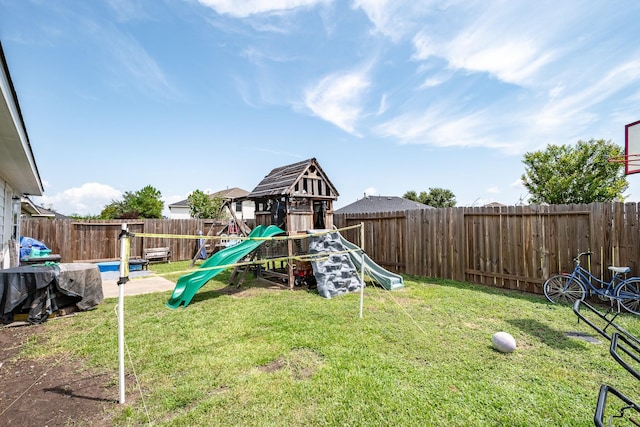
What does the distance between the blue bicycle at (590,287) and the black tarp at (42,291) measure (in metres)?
9.15

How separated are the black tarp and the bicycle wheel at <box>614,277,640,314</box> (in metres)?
10.1

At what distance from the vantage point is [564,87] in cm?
Answer: 922

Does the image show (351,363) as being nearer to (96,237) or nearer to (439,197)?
Answer: (96,237)

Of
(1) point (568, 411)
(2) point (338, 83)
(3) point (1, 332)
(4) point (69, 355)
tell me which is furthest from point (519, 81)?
(3) point (1, 332)

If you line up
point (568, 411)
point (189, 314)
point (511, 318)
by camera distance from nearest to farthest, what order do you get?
1. point (568, 411)
2. point (511, 318)
3. point (189, 314)

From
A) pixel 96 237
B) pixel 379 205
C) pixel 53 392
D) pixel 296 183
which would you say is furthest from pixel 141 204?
pixel 53 392

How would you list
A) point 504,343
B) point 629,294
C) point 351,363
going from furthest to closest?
point 629,294, point 504,343, point 351,363

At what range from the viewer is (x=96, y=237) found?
12242 millimetres

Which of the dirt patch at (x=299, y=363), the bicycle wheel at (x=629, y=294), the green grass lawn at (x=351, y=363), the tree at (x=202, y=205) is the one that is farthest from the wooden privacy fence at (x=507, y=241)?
the tree at (x=202, y=205)

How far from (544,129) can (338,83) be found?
426 inches

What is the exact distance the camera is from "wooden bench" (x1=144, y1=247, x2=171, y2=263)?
41.3 ft

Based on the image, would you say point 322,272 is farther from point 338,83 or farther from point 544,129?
point 544,129

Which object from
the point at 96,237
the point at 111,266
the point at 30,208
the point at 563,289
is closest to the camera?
the point at 563,289

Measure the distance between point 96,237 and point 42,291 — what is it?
28.5 feet
